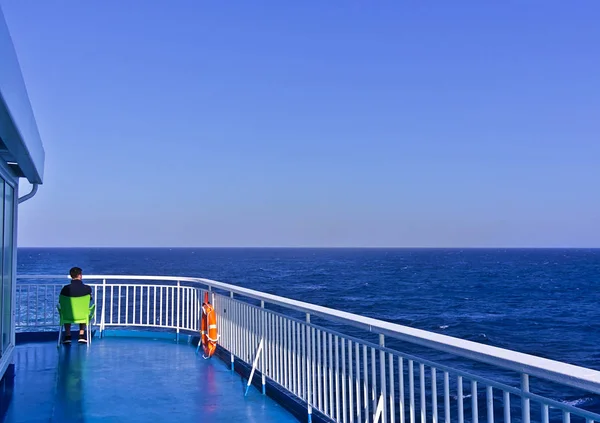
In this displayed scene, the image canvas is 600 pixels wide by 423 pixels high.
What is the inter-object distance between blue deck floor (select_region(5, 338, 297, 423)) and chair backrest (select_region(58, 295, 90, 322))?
458 mm

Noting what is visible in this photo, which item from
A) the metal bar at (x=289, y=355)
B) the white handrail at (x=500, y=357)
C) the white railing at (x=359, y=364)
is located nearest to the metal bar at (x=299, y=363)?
the white railing at (x=359, y=364)

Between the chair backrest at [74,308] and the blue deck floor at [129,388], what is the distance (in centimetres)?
46

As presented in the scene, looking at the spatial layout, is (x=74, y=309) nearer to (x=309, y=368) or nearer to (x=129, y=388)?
(x=129, y=388)

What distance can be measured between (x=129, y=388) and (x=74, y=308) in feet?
7.74

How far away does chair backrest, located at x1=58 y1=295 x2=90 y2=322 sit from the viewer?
775cm

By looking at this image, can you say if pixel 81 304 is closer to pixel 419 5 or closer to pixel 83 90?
pixel 83 90

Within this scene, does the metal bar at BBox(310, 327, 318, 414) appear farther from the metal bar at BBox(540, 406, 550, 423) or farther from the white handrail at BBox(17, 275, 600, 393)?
the metal bar at BBox(540, 406, 550, 423)

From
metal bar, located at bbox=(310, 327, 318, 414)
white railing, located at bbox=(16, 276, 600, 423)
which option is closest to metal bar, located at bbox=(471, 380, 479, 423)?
white railing, located at bbox=(16, 276, 600, 423)

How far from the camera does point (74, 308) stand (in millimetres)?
7785

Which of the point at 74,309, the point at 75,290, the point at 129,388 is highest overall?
Result: the point at 75,290

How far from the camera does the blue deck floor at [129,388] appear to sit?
16.2ft

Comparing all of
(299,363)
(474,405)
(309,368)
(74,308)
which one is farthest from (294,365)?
(74,308)

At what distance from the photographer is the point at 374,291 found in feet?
152

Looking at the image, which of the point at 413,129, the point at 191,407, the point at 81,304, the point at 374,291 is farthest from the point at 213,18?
the point at 374,291
